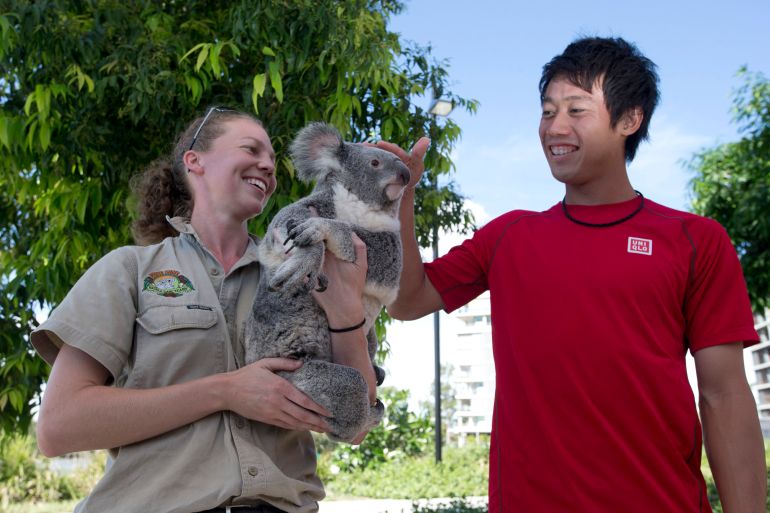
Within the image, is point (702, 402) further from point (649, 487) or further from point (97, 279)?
point (97, 279)

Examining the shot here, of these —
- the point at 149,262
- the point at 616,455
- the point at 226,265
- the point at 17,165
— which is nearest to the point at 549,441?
the point at 616,455

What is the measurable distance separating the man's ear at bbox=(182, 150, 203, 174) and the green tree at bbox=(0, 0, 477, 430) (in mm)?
1328

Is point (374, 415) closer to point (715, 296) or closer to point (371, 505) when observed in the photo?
point (715, 296)

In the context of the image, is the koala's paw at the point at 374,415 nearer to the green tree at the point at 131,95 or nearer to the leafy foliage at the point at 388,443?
the green tree at the point at 131,95

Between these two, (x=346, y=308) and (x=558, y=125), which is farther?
(x=558, y=125)

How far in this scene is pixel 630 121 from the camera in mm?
1844

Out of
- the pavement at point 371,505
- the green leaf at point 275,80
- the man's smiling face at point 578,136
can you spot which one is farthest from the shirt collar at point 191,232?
the pavement at point 371,505

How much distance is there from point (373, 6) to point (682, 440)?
354cm

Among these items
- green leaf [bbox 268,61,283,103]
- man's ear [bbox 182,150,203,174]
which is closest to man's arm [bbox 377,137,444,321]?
man's ear [bbox 182,150,203,174]

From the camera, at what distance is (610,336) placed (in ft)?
5.41

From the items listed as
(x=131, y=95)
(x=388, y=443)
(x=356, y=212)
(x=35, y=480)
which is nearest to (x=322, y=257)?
(x=356, y=212)

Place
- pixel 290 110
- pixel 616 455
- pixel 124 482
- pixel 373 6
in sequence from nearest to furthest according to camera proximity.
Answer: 1. pixel 124 482
2. pixel 616 455
3. pixel 290 110
4. pixel 373 6

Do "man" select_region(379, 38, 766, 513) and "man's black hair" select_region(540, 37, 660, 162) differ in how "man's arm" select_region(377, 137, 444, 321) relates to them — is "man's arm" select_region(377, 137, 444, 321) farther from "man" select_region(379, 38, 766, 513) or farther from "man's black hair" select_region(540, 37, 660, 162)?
"man's black hair" select_region(540, 37, 660, 162)

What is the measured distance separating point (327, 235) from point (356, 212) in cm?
20
